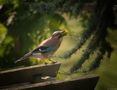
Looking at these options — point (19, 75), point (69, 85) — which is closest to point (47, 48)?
point (19, 75)

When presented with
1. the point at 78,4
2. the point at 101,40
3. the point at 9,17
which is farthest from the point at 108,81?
the point at 9,17

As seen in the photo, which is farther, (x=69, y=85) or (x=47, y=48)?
(x=47, y=48)

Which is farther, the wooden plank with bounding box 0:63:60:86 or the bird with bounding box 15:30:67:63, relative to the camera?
the bird with bounding box 15:30:67:63

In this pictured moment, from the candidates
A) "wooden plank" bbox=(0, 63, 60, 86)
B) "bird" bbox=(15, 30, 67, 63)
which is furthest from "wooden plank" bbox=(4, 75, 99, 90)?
"bird" bbox=(15, 30, 67, 63)

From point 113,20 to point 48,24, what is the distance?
850 mm

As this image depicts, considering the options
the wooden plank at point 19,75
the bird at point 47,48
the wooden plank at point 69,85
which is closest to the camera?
the wooden plank at point 69,85

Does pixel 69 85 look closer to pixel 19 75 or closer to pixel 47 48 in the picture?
pixel 19 75

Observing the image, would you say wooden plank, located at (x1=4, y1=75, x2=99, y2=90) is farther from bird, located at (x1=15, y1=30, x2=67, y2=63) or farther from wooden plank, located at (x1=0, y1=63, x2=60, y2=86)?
bird, located at (x1=15, y1=30, x2=67, y2=63)

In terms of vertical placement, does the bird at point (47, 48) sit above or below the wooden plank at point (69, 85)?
below

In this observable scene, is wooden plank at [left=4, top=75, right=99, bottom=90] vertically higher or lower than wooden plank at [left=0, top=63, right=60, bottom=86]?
higher

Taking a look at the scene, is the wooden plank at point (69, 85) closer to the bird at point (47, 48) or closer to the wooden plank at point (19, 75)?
the wooden plank at point (19, 75)

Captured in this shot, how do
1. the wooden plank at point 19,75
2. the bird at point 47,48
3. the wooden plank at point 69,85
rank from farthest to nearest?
the bird at point 47,48
the wooden plank at point 19,75
the wooden plank at point 69,85

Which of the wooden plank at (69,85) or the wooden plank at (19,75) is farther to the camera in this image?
the wooden plank at (19,75)

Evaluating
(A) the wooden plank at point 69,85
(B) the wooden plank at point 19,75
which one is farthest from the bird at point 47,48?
(A) the wooden plank at point 69,85
